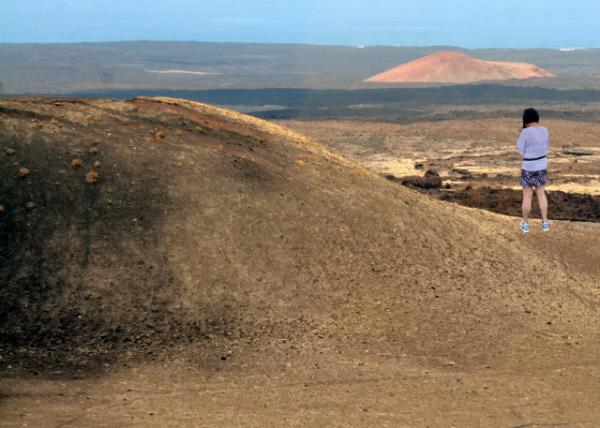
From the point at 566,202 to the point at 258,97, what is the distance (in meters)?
77.2

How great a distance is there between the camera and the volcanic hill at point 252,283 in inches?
465

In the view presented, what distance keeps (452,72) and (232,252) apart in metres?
114

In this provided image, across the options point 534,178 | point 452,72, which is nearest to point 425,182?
point 534,178

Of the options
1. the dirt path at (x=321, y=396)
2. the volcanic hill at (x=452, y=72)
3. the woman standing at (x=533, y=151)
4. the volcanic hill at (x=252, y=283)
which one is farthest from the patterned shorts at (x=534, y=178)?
the volcanic hill at (x=452, y=72)

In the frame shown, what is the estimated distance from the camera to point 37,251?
13.8 meters

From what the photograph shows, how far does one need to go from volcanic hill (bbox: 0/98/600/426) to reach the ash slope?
0.03 m

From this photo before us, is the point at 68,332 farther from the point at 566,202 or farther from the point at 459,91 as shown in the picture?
the point at 459,91

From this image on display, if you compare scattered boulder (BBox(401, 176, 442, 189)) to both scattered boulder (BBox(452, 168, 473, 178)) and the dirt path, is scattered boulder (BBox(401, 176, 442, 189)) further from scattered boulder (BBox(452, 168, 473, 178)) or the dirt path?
the dirt path

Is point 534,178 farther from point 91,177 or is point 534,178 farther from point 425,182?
point 425,182

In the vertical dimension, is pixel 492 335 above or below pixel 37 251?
below

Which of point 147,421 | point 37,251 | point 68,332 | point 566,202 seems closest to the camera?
point 147,421

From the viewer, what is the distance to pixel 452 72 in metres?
126

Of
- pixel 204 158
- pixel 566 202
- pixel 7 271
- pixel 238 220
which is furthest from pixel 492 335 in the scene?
pixel 566 202

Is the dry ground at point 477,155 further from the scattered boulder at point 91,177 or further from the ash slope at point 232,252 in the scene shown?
the scattered boulder at point 91,177
